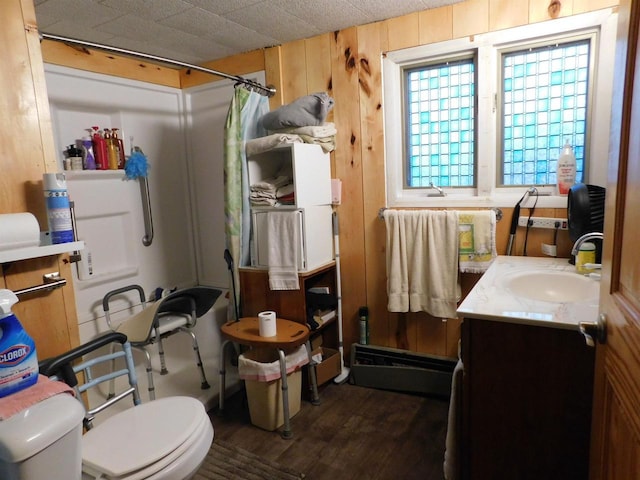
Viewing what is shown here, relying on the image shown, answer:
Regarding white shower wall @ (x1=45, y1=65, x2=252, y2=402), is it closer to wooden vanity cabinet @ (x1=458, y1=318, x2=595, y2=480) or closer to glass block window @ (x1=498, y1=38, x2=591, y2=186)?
wooden vanity cabinet @ (x1=458, y1=318, x2=595, y2=480)

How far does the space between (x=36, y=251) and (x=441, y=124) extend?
6.56 ft

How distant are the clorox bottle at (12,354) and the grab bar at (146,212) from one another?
1810 mm

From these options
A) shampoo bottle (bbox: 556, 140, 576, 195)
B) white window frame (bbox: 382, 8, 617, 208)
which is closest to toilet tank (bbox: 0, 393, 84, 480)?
white window frame (bbox: 382, 8, 617, 208)

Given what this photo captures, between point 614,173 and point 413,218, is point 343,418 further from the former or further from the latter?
point 614,173

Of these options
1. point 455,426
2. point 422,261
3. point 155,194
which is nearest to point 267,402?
point 455,426

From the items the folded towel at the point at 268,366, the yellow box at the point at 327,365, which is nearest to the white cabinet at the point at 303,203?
the folded towel at the point at 268,366

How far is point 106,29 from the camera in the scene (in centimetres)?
223

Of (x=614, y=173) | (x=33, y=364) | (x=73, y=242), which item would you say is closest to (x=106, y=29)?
(x=73, y=242)

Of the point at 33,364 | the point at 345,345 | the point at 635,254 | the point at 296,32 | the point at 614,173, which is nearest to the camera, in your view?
the point at 635,254

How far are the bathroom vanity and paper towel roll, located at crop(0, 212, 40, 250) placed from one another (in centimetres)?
137

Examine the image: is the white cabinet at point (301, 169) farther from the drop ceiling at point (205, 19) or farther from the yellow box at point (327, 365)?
the yellow box at point (327, 365)

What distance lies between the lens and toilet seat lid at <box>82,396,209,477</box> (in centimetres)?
123

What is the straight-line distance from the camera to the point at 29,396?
1047 millimetres

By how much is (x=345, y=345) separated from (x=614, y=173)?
206 centimetres
